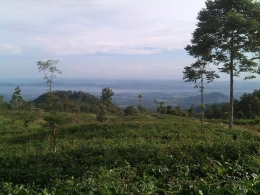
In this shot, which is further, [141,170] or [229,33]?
[229,33]

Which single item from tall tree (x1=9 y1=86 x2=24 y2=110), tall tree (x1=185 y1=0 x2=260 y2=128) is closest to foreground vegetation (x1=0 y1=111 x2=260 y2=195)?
tall tree (x1=185 y1=0 x2=260 y2=128)

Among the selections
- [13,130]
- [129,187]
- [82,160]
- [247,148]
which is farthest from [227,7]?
[13,130]

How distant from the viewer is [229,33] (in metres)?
11.7

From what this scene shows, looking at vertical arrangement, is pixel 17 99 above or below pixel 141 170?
below

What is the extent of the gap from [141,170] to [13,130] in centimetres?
1200

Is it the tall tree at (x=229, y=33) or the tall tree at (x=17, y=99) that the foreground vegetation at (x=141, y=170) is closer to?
the tall tree at (x=229, y=33)

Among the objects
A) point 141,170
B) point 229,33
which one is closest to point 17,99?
point 229,33

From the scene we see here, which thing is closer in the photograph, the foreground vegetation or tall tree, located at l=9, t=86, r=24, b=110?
the foreground vegetation

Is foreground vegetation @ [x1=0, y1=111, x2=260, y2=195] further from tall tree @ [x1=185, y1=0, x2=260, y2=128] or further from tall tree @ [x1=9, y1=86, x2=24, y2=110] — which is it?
tall tree @ [x1=9, y1=86, x2=24, y2=110]

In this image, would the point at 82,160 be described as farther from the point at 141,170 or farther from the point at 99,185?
the point at 99,185

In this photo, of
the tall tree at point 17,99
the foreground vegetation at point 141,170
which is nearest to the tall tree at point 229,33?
the foreground vegetation at point 141,170

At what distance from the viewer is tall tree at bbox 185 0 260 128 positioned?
11109 millimetres

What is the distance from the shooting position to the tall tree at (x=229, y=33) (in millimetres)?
11109

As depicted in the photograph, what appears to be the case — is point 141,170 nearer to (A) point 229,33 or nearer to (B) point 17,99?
(A) point 229,33
